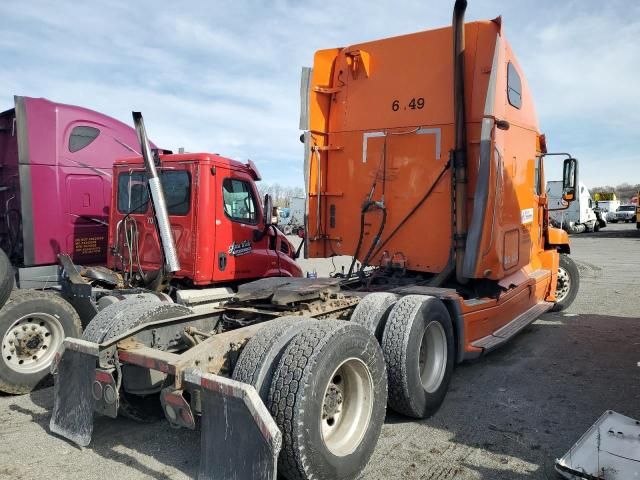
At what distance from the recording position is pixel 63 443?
3775 mm

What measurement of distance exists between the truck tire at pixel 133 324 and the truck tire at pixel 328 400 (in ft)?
4.88

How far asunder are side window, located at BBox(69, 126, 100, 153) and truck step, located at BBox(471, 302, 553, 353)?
5394mm

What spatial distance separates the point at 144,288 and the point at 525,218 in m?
4.99

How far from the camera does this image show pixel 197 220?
19.6 feet

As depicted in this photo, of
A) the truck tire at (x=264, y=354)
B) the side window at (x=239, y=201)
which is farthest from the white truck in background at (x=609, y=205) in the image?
the truck tire at (x=264, y=354)

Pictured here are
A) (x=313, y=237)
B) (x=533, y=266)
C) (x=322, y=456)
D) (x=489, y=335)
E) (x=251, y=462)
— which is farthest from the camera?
(x=533, y=266)

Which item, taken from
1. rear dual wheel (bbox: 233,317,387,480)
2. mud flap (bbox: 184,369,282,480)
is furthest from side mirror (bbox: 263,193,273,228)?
mud flap (bbox: 184,369,282,480)

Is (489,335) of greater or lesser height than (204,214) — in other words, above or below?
below

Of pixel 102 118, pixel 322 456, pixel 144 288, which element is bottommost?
pixel 322 456

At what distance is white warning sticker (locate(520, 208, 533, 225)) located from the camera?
6498 millimetres

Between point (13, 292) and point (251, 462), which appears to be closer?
point (251, 462)

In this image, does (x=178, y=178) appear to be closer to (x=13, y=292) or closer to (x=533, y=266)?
(x=13, y=292)

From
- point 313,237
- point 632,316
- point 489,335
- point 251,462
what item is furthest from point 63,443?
point 632,316

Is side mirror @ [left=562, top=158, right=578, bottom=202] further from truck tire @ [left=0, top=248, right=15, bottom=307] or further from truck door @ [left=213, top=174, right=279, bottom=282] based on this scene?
truck tire @ [left=0, top=248, right=15, bottom=307]
